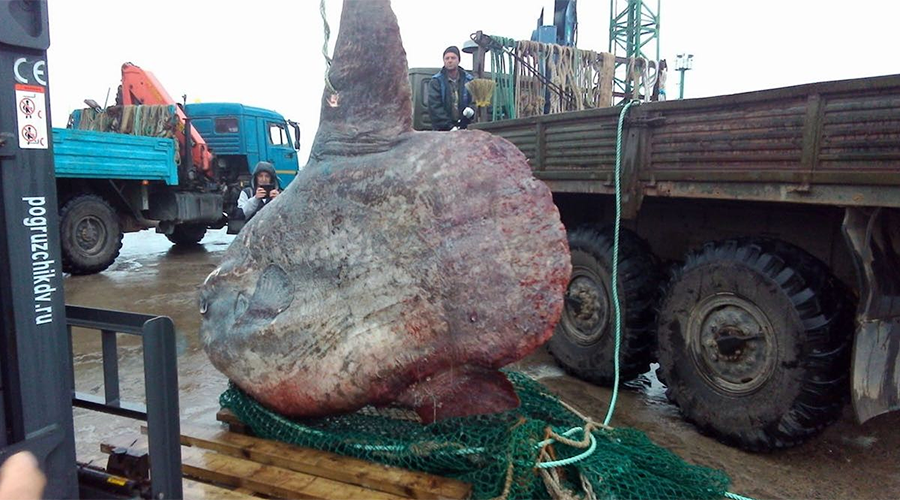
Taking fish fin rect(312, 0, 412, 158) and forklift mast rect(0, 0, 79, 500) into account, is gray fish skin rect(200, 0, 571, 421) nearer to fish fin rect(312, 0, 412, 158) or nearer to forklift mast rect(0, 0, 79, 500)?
fish fin rect(312, 0, 412, 158)

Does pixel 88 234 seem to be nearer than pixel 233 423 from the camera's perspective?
No

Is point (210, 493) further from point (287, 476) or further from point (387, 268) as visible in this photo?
point (387, 268)

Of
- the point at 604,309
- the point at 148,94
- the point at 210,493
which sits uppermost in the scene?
the point at 148,94

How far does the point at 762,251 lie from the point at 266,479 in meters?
2.83

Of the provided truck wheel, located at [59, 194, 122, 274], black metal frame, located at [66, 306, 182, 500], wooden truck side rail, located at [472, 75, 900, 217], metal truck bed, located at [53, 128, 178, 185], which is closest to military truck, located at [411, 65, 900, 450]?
wooden truck side rail, located at [472, 75, 900, 217]

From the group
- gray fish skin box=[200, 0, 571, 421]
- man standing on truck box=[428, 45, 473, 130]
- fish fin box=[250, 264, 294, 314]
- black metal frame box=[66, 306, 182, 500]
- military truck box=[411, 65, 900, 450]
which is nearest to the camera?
black metal frame box=[66, 306, 182, 500]

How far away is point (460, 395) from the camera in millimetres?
2523

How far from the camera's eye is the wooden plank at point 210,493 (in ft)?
8.02

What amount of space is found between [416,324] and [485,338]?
0.29 meters

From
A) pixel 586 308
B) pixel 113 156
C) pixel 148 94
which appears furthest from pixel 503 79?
pixel 148 94

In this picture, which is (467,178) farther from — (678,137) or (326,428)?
(678,137)

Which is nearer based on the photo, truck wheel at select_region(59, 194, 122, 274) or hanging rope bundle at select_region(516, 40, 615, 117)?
hanging rope bundle at select_region(516, 40, 615, 117)

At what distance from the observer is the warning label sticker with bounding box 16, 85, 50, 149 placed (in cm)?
183

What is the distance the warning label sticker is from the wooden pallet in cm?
141
